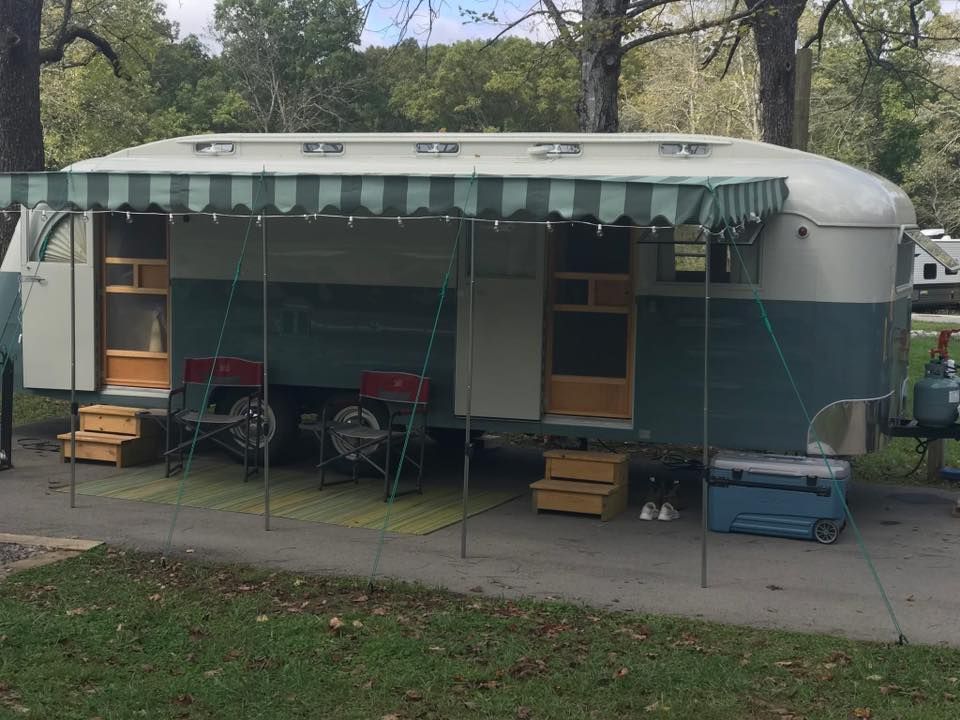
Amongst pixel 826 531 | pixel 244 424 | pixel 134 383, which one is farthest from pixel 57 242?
pixel 826 531

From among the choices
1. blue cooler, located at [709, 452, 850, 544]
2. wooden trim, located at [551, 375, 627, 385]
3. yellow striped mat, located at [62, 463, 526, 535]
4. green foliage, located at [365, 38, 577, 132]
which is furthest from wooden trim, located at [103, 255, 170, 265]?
green foliage, located at [365, 38, 577, 132]

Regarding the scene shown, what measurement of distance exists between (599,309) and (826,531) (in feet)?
7.93

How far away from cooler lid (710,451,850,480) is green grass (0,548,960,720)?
2.39 meters

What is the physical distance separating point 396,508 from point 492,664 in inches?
150

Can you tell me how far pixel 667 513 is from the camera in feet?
31.5

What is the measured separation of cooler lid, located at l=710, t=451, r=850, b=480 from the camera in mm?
8906

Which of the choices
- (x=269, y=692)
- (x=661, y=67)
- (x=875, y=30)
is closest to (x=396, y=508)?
(x=269, y=692)

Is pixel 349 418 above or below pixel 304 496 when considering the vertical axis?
above

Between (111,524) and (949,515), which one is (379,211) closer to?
(111,524)

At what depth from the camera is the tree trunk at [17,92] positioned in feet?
48.1

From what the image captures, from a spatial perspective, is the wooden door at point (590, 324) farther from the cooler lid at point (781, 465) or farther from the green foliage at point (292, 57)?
the green foliage at point (292, 57)

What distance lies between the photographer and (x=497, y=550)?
8539mm

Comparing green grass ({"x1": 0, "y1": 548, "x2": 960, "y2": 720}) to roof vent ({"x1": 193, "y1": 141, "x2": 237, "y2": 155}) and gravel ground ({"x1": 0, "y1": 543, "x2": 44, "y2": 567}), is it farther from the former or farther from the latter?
roof vent ({"x1": 193, "y1": 141, "x2": 237, "y2": 155})

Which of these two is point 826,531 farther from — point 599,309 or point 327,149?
point 327,149
